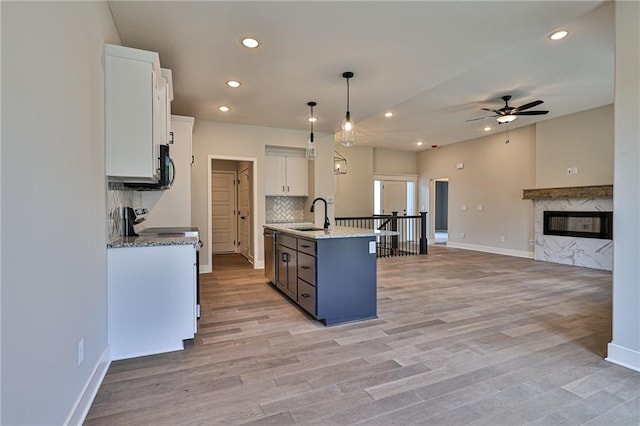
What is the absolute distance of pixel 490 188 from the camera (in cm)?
793

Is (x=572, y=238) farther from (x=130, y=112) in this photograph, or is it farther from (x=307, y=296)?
(x=130, y=112)

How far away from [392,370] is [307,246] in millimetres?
1434

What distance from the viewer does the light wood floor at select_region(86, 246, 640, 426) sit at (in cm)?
179

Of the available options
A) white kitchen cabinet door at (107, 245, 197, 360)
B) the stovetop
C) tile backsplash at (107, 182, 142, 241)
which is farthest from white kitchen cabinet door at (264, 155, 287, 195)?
white kitchen cabinet door at (107, 245, 197, 360)

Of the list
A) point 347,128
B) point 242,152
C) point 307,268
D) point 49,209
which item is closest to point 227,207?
point 242,152

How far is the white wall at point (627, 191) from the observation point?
225 cm

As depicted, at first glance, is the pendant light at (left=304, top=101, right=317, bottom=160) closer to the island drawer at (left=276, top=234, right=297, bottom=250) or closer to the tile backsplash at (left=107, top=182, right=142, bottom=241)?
the island drawer at (left=276, top=234, right=297, bottom=250)

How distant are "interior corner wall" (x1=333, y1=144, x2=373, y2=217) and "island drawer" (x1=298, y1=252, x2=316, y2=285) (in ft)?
18.1

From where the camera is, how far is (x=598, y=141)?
5766 mm

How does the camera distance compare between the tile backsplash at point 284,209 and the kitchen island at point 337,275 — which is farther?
the tile backsplash at point 284,209

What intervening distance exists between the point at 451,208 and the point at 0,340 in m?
9.37

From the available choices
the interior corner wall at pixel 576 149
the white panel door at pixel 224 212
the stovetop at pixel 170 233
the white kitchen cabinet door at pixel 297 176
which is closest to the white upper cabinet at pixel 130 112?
→ the stovetop at pixel 170 233

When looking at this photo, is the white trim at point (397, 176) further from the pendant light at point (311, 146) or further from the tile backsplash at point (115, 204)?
the tile backsplash at point (115, 204)

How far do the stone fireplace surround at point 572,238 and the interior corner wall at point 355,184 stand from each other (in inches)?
150
